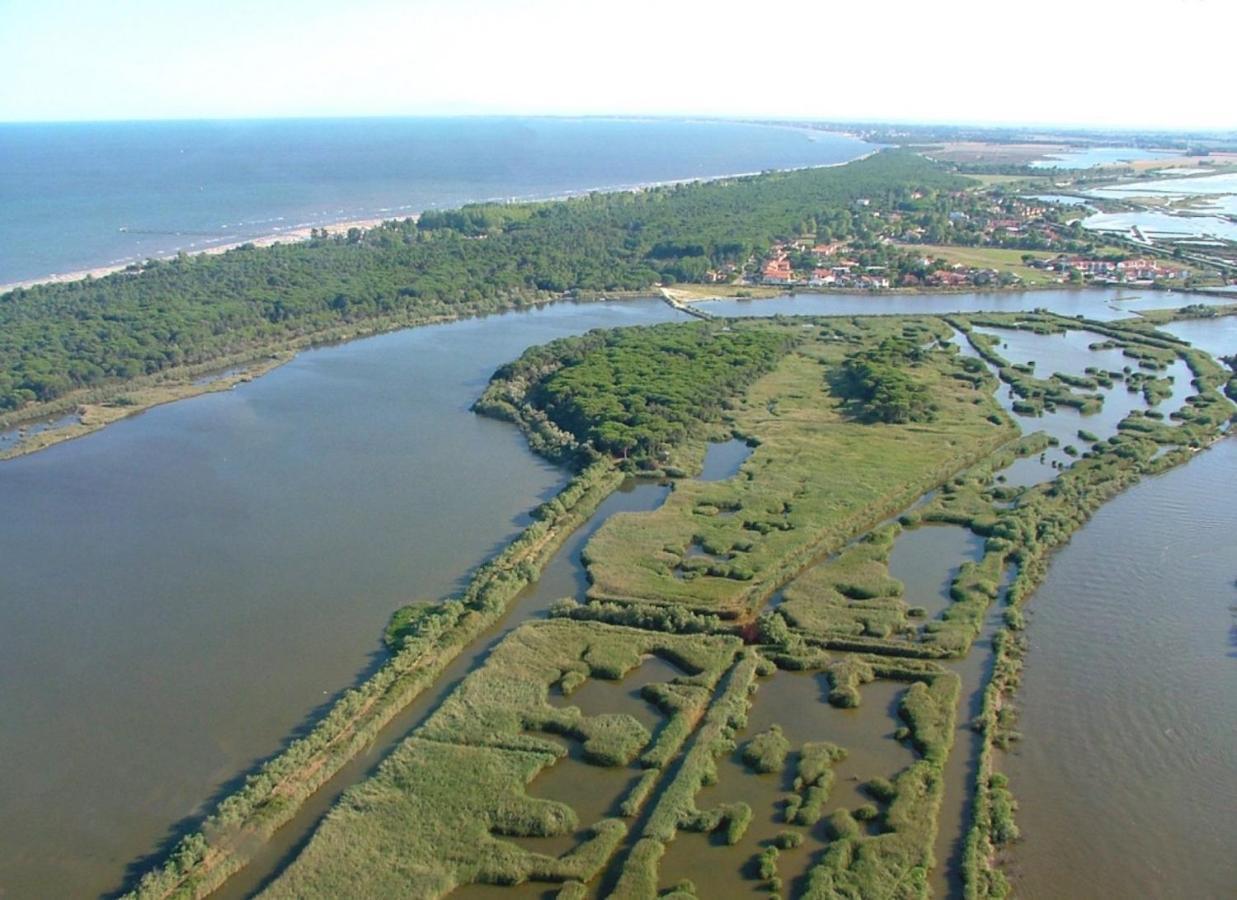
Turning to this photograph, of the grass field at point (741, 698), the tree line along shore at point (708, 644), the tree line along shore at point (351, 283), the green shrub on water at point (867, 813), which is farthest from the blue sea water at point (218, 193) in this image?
the green shrub on water at point (867, 813)

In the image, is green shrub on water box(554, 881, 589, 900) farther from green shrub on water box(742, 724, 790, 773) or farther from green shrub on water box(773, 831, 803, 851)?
green shrub on water box(742, 724, 790, 773)

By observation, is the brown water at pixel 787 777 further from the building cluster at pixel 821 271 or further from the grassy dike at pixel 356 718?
the building cluster at pixel 821 271

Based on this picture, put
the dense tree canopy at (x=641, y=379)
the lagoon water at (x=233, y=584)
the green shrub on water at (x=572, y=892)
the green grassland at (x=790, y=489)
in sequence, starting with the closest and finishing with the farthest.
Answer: the green shrub on water at (x=572, y=892) < the lagoon water at (x=233, y=584) < the green grassland at (x=790, y=489) < the dense tree canopy at (x=641, y=379)

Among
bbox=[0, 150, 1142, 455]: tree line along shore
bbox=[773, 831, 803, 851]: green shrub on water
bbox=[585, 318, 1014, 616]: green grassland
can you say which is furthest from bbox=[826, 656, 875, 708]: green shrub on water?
bbox=[0, 150, 1142, 455]: tree line along shore

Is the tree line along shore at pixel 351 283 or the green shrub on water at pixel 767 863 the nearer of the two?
the green shrub on water at pixel 767 863

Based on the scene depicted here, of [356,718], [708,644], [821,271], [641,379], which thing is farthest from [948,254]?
[356,718]

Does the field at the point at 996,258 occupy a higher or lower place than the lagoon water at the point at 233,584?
higher

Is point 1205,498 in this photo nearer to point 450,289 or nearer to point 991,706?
point 991,706
